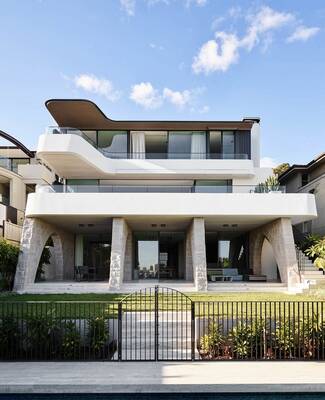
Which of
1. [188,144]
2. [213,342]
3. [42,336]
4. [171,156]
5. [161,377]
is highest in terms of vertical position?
[188,144]

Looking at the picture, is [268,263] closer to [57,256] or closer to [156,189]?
[156,189]

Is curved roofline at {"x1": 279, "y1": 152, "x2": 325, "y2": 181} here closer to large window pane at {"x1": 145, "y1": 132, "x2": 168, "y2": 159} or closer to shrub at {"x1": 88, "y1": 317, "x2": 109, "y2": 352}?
large window pane at {"x1": 145, "y1": 132, "x2": 168, "y2": 159}

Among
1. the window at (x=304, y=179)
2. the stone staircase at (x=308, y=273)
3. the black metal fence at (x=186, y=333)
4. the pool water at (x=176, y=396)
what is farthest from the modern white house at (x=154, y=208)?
the pool water at (x=176, y=396)

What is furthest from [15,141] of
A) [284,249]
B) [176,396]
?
[176,396]

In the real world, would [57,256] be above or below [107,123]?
below

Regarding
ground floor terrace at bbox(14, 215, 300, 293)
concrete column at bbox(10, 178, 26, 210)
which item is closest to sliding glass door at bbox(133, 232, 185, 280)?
ground floor terrace at bbox(14, 215, 300, 293)

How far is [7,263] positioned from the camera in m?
18.8

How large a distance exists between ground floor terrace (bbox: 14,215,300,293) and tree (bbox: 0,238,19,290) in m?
0.62

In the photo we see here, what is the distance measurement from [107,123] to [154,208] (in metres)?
8.24

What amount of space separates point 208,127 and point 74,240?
11.0 meters

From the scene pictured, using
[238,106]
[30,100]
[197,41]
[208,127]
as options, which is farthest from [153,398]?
[238,106]

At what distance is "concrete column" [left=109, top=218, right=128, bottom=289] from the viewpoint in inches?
726

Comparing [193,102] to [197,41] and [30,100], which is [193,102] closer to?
[197,41]

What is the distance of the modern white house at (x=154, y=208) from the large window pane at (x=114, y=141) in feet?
0.20
